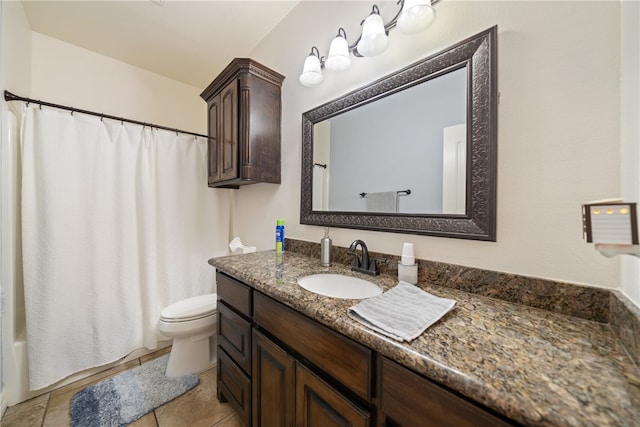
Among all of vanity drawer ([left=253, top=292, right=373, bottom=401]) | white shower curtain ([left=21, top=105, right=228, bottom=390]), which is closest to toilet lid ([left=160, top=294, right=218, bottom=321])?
white shower curtain ([left=21, top=105, right=228, bottom=390])

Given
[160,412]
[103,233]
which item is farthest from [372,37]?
[160,412]

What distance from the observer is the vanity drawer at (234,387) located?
1.08m

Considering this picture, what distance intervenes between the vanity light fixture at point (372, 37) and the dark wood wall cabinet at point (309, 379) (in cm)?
114

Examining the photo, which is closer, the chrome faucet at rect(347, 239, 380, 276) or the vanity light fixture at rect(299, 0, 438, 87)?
the vanity light fixture at rect(299, 0, 438, 87)

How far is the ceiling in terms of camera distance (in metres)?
1.54

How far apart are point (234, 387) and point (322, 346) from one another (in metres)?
0.83

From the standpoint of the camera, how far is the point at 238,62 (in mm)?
1486

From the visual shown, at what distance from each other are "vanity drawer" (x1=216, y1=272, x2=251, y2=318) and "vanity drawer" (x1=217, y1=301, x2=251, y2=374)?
0.14ft

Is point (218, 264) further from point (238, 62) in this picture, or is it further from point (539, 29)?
point (539, 29)

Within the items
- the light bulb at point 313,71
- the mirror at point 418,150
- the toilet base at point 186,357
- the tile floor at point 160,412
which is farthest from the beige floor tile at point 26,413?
the light bulb at point 313,71

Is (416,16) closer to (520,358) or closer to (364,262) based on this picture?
(364,262)

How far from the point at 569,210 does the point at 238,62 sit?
176 cm

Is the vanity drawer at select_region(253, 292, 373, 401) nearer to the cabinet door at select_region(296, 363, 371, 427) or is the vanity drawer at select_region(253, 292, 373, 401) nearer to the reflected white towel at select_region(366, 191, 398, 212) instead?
the cabinet door at select_region(296, 363, 371, 427)

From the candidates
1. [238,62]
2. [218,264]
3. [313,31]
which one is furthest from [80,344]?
[313,31]
